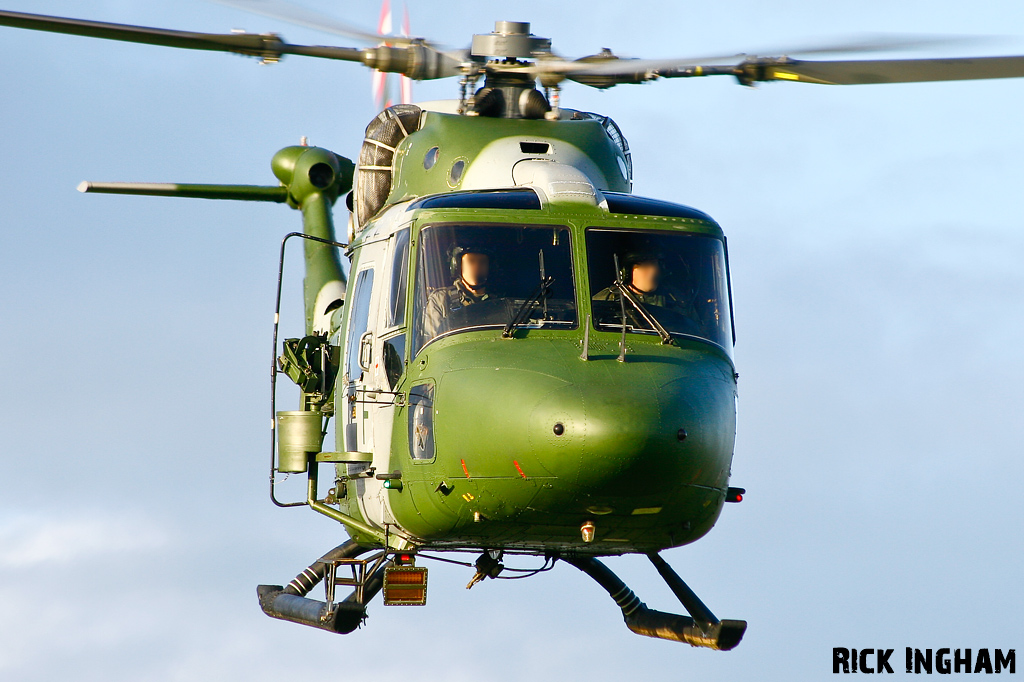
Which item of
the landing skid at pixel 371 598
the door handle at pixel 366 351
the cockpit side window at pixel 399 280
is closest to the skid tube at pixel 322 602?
the landing skid at pixel 371 598

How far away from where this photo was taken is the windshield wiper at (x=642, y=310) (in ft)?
34.5

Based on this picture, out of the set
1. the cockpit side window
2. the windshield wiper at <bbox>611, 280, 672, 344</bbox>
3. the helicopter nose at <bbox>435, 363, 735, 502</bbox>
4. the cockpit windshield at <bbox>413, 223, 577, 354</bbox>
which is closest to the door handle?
the cockpit side window

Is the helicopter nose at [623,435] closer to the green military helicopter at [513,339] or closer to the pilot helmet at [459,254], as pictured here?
the green military helicopter at [513,339]

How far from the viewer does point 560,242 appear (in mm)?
10742

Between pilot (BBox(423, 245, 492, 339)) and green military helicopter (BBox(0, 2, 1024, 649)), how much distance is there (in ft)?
0.05

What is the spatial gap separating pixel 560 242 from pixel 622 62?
67.4 inches

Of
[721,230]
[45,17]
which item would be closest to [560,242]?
[721,230]

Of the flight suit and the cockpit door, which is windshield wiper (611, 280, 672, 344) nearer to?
the flight suit

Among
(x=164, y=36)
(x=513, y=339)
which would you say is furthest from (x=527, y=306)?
(x=164, y=36)

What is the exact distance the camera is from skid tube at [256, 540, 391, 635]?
39.4ft

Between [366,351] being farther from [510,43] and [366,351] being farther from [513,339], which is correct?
[510,43]

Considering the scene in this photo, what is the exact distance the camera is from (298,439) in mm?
12242

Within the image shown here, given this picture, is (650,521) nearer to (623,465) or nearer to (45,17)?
(623,465)

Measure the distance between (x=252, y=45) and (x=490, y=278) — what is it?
2.40 metres
